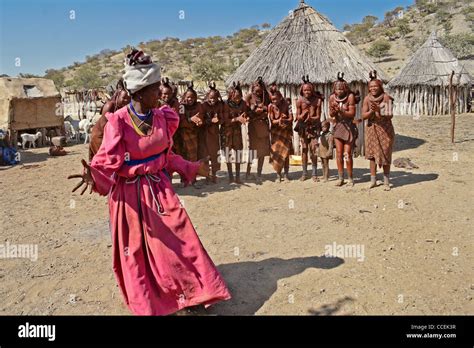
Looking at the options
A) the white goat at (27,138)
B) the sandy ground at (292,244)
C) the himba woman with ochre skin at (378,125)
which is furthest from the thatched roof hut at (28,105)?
the himba woman with ochre skin at (378,125)

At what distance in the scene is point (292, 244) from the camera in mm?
4930

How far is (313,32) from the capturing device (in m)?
10.9

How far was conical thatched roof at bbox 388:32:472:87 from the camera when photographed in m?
19.0

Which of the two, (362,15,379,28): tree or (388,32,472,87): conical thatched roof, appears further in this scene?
(362,15,379,28): tree

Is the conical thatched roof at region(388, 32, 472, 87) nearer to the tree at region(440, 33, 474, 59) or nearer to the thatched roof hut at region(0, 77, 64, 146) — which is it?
the tree at region(440, 33, 474, 59)

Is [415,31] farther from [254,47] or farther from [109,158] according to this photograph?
[109,158]

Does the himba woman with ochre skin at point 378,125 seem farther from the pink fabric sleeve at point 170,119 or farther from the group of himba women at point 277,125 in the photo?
the pink fabric sleeve at point 170,119

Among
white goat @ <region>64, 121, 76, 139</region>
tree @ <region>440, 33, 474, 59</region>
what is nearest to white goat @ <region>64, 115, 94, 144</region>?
white goat @ <region>64, 121, 76, 139</region>

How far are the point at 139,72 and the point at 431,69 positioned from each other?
19.1 metres

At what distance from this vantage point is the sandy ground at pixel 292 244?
367 centimetres

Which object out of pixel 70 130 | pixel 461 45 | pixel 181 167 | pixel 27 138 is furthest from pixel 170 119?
pixel 461 45

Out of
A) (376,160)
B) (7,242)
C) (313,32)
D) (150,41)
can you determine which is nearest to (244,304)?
(7,242)

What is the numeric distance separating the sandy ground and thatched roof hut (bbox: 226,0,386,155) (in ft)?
9.03

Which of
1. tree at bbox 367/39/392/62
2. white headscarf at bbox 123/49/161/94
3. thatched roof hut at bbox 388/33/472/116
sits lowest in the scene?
white headscarf at bbox 123/49/161/94
